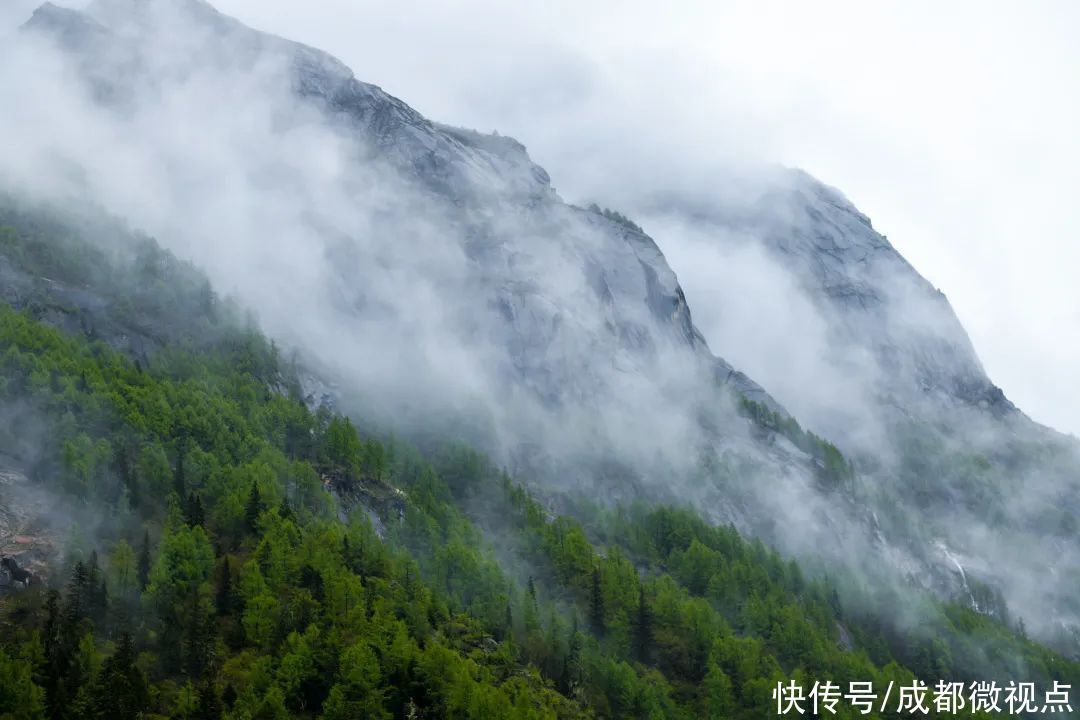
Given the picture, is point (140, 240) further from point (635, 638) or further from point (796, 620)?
point (796, 620)

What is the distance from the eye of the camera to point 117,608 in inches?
3947

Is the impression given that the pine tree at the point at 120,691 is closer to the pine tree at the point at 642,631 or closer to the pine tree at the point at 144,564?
the pine tree at the point at 144,564

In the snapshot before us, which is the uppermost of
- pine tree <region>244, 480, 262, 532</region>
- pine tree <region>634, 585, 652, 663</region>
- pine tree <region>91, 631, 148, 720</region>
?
pine tree <region>244, 480, 262, 532</region>

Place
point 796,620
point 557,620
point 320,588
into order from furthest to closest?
point 796,620 < point 557,620 < point 320,588

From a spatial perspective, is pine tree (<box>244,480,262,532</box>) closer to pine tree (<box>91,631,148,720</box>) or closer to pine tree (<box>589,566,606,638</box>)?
pine tree (<box>91,631,148,720</box>)

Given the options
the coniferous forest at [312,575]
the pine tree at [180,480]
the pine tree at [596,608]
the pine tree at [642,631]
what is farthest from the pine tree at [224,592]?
the pine tree at [642,631]

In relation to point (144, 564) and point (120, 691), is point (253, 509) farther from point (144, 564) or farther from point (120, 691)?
point (120, 691)

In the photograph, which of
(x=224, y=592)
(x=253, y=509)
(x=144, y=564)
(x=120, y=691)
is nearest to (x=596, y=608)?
(x=253, y=509)

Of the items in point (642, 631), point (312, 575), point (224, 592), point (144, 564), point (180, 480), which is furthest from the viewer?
point (642, 631)

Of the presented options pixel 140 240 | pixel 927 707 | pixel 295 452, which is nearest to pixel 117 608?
pixel 295 452

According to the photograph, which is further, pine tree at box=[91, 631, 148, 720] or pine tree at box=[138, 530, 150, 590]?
pine tree at box=[138, 530, 150, 590]

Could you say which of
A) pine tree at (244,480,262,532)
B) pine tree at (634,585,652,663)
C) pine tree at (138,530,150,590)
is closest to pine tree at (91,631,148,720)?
pine tree at (138,530,150,590)

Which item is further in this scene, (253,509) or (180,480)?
(180,480)

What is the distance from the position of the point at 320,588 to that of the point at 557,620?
1189 inches
